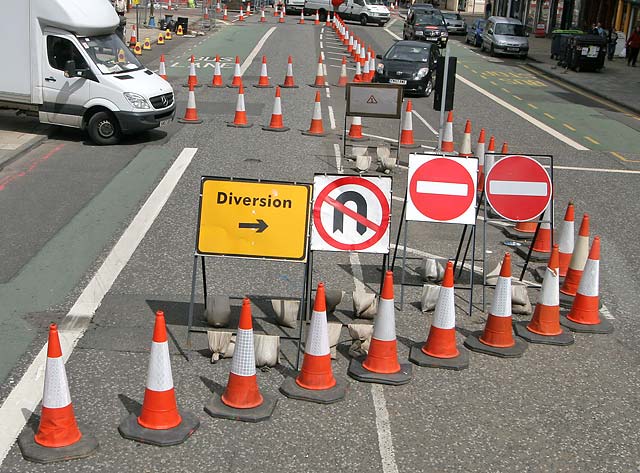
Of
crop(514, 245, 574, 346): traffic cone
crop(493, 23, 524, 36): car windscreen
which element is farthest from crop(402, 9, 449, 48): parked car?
crop(514, 245, 574, 346): traffic cone

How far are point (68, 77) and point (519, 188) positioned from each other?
32.6 feet

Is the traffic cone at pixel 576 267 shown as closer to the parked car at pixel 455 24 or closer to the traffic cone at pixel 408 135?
the traffic cone at pixel 408 135

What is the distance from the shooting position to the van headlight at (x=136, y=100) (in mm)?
16812

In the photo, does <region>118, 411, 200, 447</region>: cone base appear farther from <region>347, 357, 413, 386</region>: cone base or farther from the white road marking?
<region>347, 357, 413, 386</region>: cone base

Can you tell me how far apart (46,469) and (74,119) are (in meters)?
11.9

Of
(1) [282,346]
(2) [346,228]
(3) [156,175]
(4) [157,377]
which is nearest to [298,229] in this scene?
(2) [346,228]

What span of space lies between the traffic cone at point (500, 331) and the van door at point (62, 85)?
35.3 feet

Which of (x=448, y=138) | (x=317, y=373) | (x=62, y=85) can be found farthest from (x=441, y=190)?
(x=62, y=85)

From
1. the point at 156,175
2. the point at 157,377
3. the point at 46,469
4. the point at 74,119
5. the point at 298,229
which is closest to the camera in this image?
the point at 46,469

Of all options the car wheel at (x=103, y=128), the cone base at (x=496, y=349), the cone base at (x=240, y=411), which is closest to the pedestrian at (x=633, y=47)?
the car wheel at (x=103, y=128)

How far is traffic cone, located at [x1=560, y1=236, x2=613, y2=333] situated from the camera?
915 centimetres

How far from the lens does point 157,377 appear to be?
260 inches

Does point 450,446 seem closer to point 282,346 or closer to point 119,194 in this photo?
point 282,346

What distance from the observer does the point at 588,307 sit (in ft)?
30.3
